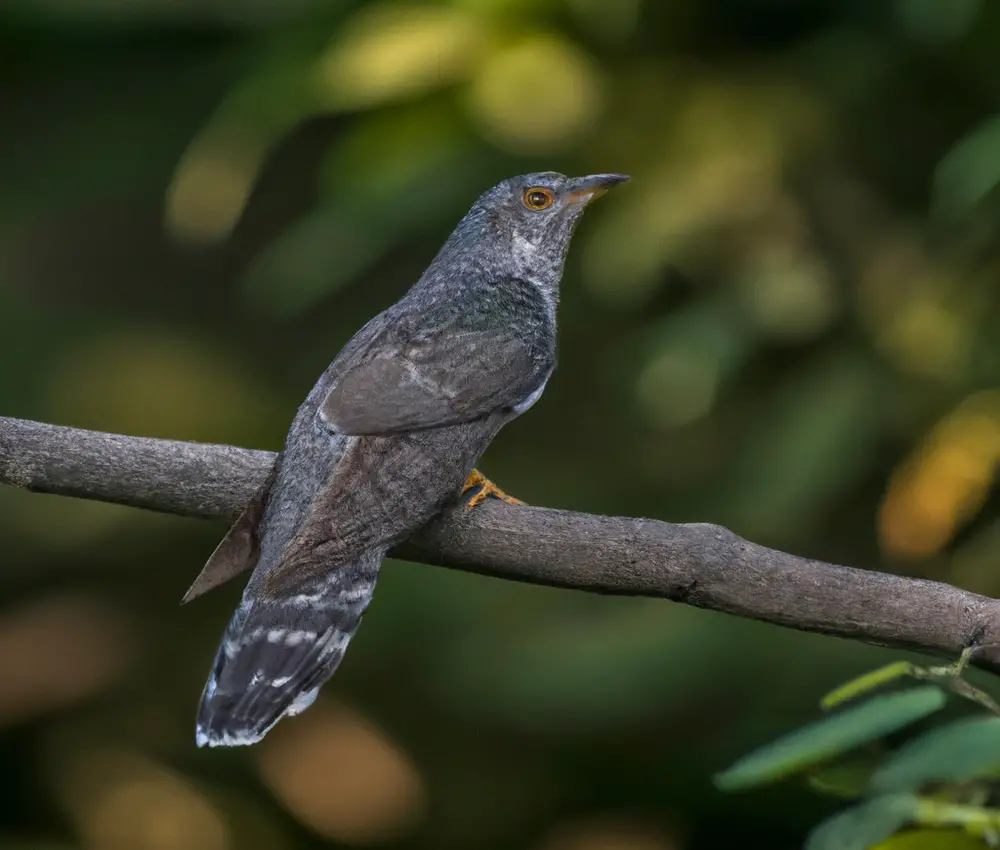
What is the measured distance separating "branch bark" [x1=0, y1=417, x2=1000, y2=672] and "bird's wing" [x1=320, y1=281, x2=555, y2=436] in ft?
0.80

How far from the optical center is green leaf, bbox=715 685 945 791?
6.47 feet

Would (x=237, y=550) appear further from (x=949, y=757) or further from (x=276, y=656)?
(x=949, y=757)

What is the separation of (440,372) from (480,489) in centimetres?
29

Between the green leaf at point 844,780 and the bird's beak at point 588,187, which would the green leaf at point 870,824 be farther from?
the bird's beak at point 588,187

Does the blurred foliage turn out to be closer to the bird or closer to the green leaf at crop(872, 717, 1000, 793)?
the green leaf at crop(872, 717, 1000, 793)

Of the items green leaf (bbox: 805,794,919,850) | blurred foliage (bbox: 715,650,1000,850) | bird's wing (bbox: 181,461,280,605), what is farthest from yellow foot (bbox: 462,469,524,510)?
green leaf (bbox: 805,794,919,850)

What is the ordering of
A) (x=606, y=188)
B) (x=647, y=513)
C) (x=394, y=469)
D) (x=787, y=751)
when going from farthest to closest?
1. (x=647, y=513)
2. (x=606, y=188)
3. (x=394, y=469)
4. (x=787, y=751)

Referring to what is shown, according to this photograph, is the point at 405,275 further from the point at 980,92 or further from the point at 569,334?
the point at 980,92

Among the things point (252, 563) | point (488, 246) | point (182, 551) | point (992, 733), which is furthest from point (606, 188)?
point (182, 551)

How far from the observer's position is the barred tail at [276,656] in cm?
263

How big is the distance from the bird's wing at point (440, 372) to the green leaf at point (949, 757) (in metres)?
1.30

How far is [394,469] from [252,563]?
397mm

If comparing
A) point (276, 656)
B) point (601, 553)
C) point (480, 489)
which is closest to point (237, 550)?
point (276, 656)

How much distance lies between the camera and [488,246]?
12.5 feet
